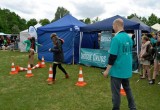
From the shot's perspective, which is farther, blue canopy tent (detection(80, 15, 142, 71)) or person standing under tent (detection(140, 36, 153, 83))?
blue canopy tent (detection(80, 15, 142, 71))

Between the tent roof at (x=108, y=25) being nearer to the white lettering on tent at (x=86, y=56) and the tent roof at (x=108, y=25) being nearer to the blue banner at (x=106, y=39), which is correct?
the blue banner at (x=106, y=39)

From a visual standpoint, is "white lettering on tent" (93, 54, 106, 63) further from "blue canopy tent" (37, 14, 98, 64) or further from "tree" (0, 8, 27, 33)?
"tree" (0, 8, 27, 33)

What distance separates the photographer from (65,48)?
537 inches

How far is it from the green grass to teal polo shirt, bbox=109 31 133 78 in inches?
56.8

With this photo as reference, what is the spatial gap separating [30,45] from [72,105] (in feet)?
22.2

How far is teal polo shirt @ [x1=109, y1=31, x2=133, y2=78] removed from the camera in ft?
14.1

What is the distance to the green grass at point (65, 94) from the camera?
5719 millimetres

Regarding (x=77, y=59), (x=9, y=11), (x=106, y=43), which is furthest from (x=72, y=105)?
(x=9, y=11)

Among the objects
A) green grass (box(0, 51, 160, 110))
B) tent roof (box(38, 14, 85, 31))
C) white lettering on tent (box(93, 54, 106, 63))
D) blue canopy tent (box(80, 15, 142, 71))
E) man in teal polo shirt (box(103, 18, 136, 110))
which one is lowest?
green grass (box(0, 51, 160, 110))

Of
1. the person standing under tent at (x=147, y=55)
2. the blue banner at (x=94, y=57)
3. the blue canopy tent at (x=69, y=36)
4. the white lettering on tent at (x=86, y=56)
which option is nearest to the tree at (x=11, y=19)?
the blue canopy tent at (x=69, y=36)

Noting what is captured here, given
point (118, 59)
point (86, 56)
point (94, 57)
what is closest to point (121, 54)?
point (118, 59)

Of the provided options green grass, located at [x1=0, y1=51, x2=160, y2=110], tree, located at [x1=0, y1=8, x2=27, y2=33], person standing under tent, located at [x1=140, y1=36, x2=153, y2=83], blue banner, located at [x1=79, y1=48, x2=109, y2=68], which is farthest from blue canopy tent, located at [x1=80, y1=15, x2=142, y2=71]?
tree, located at [x1=0, y1=8, x2=27, y2=33]

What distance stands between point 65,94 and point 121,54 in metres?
2.97

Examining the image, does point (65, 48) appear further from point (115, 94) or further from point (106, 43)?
point (115, 94)
